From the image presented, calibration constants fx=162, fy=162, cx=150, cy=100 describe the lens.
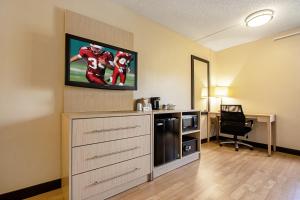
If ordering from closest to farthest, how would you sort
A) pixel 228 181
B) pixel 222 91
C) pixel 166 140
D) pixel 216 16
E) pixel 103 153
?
pixel 103 153, pixel 228 181, pixel 166 140, pixel 216 16, pixel 222 91

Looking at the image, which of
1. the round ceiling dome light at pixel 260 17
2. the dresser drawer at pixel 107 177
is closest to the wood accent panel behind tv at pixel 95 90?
the dresser drawer at pixel 107 177

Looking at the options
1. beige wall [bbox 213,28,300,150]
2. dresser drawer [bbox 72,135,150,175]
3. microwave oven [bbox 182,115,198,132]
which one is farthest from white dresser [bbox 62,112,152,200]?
beige wall [bbox 213,28,300,150]

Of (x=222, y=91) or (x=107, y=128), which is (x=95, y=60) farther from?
(x=222, y=91)

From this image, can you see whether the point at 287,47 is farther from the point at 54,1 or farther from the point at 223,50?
the point at 54,1

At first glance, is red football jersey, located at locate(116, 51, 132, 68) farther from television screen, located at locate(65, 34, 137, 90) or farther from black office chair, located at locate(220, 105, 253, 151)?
black office chair, located at locate(220, 105, 253, 151)

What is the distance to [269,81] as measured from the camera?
3381mm

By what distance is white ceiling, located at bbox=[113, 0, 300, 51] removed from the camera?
2305 mm

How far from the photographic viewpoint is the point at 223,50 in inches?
165

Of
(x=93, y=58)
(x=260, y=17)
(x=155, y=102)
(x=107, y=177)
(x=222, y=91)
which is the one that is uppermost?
(x=260, y=17)

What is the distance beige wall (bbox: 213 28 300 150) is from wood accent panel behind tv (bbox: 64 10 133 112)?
9.12 feet

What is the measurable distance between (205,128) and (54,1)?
372cm

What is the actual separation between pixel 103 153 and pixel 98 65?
1101mm

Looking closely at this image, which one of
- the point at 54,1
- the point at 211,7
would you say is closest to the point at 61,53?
the point at 54,1

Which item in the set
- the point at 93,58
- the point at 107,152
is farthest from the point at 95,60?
the point at 107,152
